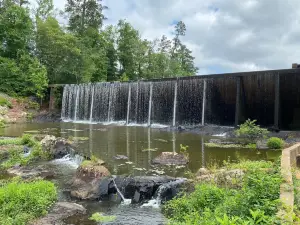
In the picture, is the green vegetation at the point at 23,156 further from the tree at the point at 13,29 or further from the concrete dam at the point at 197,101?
the tree at the point at 13,29

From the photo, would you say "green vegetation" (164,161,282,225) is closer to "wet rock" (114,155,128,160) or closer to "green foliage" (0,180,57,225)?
"green foliage" (0,180,57,225)

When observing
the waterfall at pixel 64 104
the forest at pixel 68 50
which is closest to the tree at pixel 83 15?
the forest at pixel 68 50

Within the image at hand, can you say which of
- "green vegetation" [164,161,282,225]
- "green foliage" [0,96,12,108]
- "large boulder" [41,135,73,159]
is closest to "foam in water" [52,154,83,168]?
"large boulder" [41,135,73,159]

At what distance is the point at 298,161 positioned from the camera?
9.05 m

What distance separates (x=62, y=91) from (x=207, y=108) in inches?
744

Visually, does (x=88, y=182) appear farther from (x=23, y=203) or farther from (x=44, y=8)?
(x=44, y=8)

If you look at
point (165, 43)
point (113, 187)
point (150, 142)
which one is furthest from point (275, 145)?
point (165, 43)

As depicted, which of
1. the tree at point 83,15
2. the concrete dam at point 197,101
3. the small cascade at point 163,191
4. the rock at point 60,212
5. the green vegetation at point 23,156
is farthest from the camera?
the tree at point 83,15

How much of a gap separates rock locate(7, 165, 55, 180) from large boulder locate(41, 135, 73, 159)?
2.10 m

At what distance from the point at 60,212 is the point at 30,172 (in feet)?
12.9

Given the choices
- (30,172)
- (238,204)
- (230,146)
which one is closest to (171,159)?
(230,146)

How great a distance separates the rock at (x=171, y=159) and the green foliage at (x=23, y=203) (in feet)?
15.0

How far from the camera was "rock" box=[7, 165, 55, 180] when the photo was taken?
9.51 meters

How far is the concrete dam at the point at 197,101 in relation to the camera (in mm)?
20719
